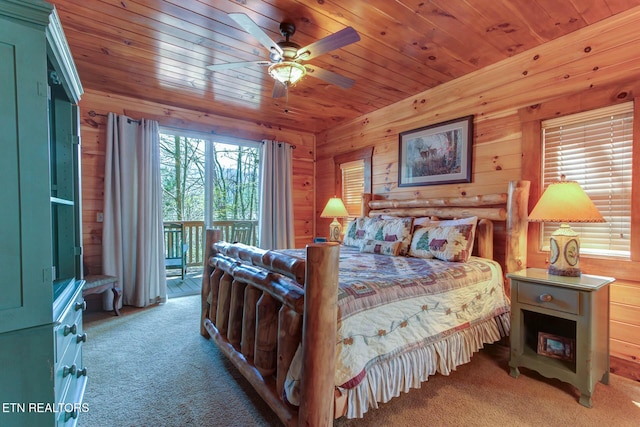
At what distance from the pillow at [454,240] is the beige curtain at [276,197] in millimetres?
2520

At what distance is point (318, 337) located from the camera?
1279 millimetres

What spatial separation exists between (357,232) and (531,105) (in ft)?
6.67

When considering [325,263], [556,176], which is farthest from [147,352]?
[556,176]

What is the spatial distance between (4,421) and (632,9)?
13.2 feet

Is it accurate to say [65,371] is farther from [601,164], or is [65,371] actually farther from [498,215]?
[601,164]

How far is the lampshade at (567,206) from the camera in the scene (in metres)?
1.90

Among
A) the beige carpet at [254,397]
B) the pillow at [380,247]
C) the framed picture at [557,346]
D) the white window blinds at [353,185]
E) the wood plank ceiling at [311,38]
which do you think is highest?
the wood plank ceiling at [311,38]

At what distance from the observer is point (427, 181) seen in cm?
342

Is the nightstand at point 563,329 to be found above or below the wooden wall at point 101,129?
below

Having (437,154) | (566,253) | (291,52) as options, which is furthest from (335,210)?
(566,253)

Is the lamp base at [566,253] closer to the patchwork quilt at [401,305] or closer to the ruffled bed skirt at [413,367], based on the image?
the patchwork quilt at [401,305]

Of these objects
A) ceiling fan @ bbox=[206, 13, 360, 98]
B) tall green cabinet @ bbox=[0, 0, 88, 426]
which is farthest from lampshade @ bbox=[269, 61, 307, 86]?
tall green cabinet @ bbox=[0, 0, 88, 426]

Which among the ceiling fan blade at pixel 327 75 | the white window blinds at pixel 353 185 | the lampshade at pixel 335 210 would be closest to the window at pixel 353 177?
the white window blinds at pixel 353 185

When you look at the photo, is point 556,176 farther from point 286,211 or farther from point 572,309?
point 286,211
